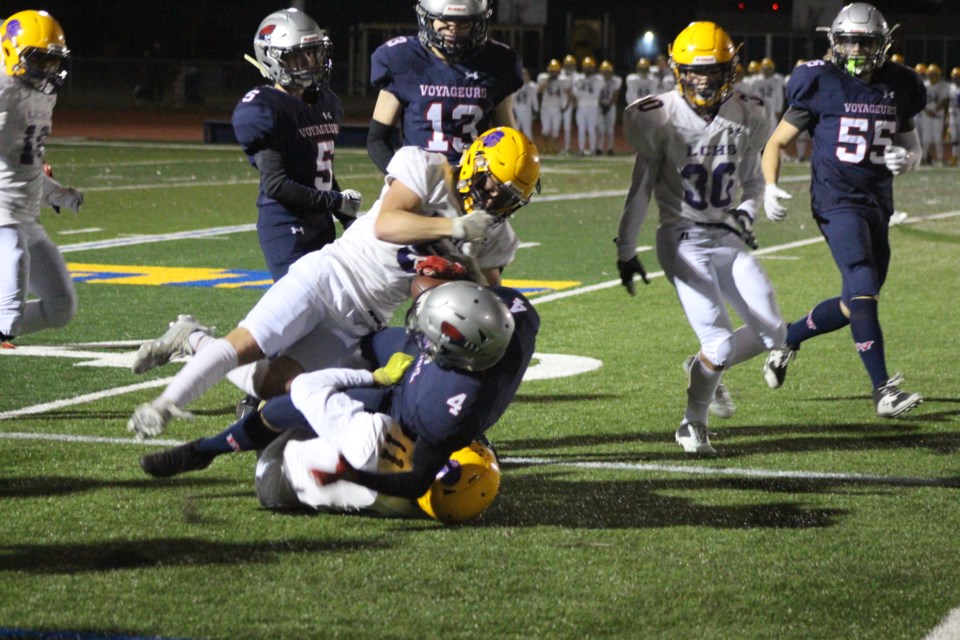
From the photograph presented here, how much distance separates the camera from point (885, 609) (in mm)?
3967

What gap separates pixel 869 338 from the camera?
6.67 meters

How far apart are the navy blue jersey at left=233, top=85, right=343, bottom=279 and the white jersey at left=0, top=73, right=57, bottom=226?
3.18ft

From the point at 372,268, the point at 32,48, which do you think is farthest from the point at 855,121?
the point at 32,48

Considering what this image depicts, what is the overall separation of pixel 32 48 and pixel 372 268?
2176 mm

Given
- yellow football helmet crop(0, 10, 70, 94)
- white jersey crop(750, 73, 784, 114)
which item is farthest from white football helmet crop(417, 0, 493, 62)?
white jersey crop(750, 73, 784, 114)

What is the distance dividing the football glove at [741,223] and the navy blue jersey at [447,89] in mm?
1138

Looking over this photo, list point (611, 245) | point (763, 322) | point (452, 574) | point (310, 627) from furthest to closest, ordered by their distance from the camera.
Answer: point (611, 245) → point (763, 322) → point (452, 574) → point (310, 627)

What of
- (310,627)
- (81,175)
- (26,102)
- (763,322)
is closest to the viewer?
(310,627)

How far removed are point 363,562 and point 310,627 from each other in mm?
579

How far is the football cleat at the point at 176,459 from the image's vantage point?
197 inches

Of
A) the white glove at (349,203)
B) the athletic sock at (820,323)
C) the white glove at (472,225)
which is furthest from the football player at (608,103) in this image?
the white glove at (472,225)

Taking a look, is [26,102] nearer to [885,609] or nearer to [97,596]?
[97,596]

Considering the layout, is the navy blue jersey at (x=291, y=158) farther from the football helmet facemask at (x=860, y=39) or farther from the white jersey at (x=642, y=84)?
the white jersey at (x=642, y=84)

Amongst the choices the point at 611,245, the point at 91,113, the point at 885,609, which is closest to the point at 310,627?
the point at 885,609
